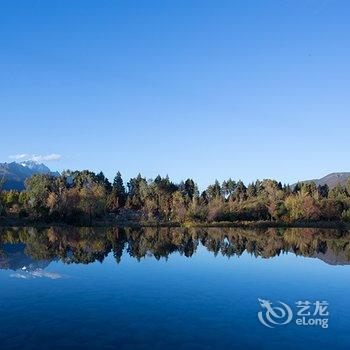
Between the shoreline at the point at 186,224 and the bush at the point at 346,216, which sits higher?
the bush at the point at 346,216

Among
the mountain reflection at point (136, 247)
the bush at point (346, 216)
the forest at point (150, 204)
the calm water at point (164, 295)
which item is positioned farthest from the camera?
the bush at point (346, 216)

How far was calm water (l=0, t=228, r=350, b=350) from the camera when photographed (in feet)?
52.4

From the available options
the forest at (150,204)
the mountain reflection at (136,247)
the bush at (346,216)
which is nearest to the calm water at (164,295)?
the mountain reflection at (136,247)

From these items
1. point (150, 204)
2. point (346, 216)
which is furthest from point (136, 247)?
point (346, 216)

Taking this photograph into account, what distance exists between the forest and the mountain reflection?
18.0 metres

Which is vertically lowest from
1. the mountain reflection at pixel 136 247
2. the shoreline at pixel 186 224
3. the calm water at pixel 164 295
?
the calm water at pixel 164 295

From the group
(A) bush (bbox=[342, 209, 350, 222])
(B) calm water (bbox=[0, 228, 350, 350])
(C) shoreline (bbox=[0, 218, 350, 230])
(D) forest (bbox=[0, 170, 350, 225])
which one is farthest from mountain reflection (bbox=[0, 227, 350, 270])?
(A) bush (bbox=[342, 209, 350, 222])

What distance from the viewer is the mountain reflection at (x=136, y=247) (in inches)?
1473

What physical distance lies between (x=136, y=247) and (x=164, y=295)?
77.8 ft

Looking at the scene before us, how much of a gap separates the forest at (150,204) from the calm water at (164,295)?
27901mm

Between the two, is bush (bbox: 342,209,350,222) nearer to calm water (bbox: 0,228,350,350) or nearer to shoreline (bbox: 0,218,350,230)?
shoreline (bbox: 0,218,350,230)

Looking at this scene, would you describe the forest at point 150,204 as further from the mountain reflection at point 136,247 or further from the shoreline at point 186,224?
the mountain reflection at point 136,247

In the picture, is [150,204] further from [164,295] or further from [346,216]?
[164,295]

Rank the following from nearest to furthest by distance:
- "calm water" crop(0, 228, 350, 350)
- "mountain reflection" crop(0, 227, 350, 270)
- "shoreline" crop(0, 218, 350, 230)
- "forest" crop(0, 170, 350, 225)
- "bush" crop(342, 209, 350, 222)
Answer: "calm water" crop(0, 228, 350, 350) → "mountain reflection" crop(0, 227, 350, 270) → "shoreline" crop(0, 218, 350, 230) → "forest" crop(0, 170, 350, 225) → "bush" crop(342, 209, 350, 222)
